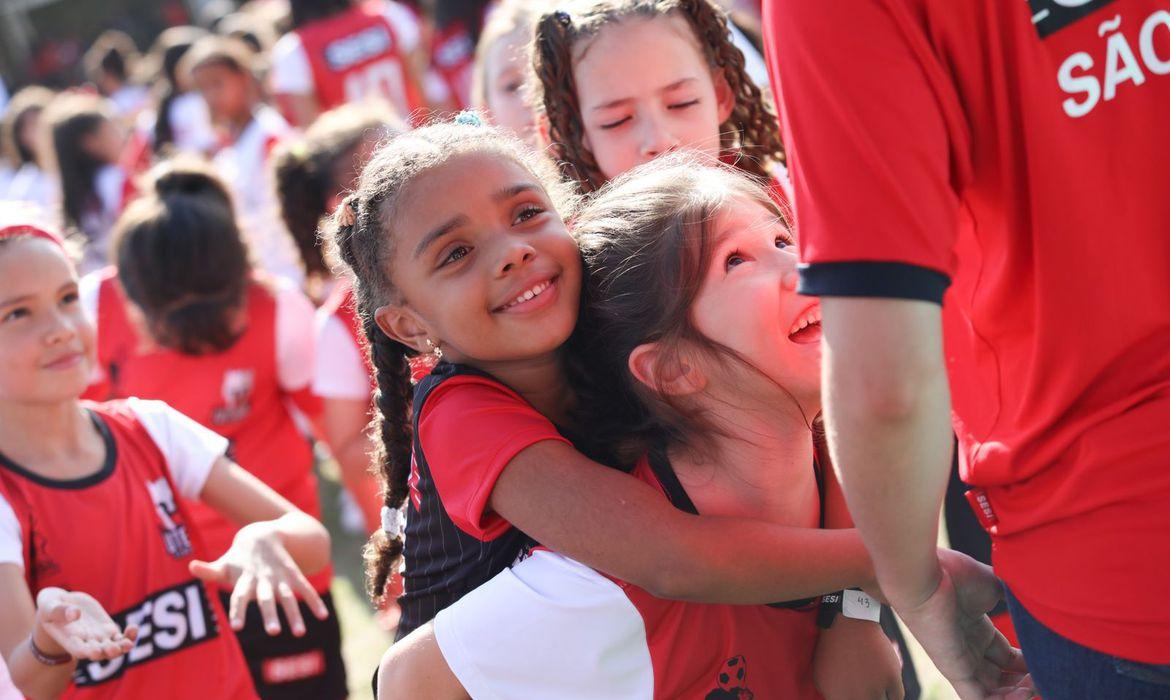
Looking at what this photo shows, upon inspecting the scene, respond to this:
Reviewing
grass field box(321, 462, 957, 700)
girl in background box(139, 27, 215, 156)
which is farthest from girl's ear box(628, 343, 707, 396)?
girl in background box(139, 27, 215, 156)

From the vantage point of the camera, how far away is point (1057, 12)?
3.85 ft

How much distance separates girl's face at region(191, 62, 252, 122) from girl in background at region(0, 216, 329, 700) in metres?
4.16

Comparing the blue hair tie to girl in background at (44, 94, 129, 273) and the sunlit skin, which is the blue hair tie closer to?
the sunlit skin

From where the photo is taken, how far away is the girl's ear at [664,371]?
1.76 metres

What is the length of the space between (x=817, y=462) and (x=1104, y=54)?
90cm

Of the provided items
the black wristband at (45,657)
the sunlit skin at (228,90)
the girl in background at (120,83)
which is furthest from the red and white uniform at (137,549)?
the girl in background at (120,83)

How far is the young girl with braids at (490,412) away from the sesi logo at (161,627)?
552 millimetres

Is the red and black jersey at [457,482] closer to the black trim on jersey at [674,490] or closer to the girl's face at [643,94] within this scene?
the black trim on jersey at [674,490]

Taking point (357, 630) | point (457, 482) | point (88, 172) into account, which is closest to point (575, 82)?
point (457, 482)

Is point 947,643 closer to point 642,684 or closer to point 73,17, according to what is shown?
point 642,684

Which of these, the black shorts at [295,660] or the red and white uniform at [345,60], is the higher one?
the red and white uniform at [345,60]

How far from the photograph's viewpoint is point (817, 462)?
1.92 meters

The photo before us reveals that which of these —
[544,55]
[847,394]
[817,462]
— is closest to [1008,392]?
[847,394]

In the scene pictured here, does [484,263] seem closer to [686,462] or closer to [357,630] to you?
[686,462]
